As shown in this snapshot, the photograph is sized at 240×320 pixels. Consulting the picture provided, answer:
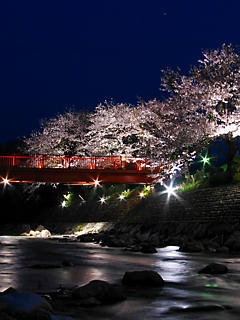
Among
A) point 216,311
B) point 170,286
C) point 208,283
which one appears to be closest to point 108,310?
point 216,311

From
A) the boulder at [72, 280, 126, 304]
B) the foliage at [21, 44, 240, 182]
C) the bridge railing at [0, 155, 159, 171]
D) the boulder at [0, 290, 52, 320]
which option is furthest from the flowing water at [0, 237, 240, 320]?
the bridge railing at [0, 155, 159, 171]

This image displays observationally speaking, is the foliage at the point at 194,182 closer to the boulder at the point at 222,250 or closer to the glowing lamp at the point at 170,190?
the glowing lamp at the point at 170,190

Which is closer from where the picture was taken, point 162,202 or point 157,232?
point 157,232

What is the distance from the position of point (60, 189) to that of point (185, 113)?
80.6 ft

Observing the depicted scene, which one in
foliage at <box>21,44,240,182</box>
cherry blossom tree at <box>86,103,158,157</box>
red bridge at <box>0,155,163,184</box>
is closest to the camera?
foliage at <box>21,44,240,182</box>

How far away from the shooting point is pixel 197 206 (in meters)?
24.2

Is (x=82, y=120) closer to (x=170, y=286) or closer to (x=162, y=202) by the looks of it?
(x=162, y=202)

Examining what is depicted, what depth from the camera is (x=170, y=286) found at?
7.14 meters

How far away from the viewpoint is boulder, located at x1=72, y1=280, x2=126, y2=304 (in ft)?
18.4

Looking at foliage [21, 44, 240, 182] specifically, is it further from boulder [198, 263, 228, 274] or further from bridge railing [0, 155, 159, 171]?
boulder [198, 263, 228, 274]

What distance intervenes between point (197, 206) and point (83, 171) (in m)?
11.7

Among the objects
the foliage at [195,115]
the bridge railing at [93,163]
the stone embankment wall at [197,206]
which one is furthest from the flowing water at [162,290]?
the bridge railing at [93,163]

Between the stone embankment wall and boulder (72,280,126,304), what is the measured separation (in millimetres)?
15105

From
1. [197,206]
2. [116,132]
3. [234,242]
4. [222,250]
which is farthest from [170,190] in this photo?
[222,250]
